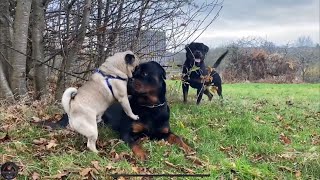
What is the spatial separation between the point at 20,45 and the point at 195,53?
12.5 ft

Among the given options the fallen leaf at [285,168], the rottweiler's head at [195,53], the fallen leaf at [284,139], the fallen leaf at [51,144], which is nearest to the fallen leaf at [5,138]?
the fallen leaf at [51,144]

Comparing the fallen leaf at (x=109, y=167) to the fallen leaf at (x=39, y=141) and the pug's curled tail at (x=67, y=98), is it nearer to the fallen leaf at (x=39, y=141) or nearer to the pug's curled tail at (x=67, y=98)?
the pug's curled tail at (x=67, y=98)

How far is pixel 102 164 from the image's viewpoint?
4.26 m

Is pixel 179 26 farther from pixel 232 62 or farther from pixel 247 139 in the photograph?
pixel 232 62

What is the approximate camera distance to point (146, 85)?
5.45 m

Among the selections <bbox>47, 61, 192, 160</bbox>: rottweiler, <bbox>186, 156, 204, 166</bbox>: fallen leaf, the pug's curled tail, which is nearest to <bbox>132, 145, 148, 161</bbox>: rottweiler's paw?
<bbox>47, 61, 192, 160</bbox>: rottweiler

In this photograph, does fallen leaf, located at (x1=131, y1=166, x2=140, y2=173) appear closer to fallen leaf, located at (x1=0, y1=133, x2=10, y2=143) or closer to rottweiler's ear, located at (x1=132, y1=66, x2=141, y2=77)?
rottweiler's ear, located at (x1=132, y1=66, x2=141, y2=77)

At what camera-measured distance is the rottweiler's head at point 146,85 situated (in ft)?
17.6

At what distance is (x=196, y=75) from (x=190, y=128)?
9.59ft

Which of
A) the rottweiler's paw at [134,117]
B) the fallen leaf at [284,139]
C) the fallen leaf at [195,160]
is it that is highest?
Answer: the rottweiler's paw at [134,117]

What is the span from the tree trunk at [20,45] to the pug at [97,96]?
73.9 inches

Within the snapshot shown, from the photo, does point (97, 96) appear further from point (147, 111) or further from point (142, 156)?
point (142, 156)

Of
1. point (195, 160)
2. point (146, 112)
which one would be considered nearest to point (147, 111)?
point (146, 112)

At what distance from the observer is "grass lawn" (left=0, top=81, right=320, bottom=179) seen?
4227mm
